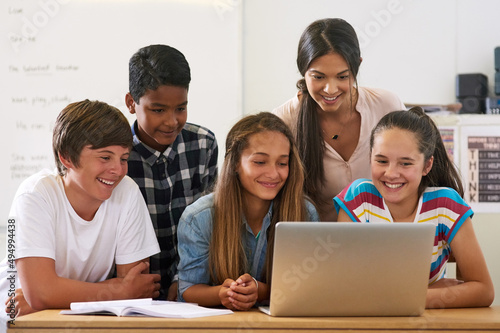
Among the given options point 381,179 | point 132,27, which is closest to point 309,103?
point 381,179

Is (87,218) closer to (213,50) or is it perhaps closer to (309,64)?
(309,64)

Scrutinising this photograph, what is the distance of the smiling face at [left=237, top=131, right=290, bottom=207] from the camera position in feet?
5.57

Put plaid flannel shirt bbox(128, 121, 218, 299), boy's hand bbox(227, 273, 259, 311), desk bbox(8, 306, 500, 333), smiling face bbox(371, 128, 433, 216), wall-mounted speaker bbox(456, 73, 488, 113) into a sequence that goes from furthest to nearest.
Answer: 1. wall-mounted speaker bbox(456, 73, 488, 113)
2. plaid flannel shirt bbox(128, 121, 218, 299)
3. smiling face bbox(371, 128, 433, 216)
4. boy's hand bbox(227, 273, 259, 311)
5. desk bbox(8, 306, 500, 333)

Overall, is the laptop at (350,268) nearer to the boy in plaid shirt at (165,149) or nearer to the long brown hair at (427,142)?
the long brown hair at (427,142)

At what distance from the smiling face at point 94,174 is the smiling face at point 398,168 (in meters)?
0.72

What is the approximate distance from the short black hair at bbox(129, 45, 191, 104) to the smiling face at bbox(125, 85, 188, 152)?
19 millimetres

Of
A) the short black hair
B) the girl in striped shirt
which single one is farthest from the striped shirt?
the short black hair

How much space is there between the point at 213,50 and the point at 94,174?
1.61 metres

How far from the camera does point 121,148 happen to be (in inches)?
65.4

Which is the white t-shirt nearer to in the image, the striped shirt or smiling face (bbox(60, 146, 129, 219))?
smiling face (bbox(60, 146, 129, 219))

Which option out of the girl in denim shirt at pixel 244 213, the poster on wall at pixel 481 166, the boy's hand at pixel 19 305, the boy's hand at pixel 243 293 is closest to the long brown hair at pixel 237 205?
the girl in denim shirt at pixel 244 213

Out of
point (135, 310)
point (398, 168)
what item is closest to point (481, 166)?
point (398, 168)

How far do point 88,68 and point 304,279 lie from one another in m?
2.21

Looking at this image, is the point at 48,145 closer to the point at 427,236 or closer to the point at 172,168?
the point at 172,168
